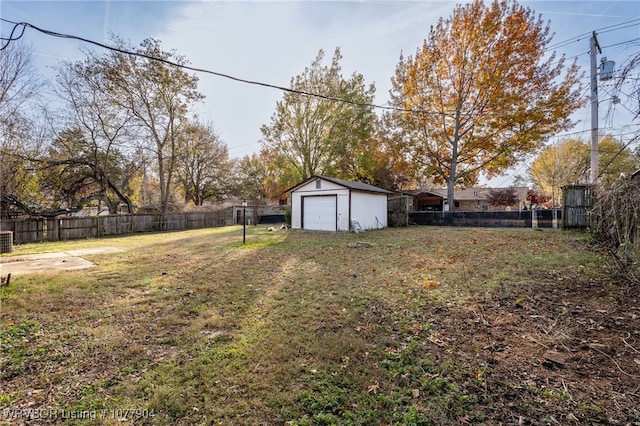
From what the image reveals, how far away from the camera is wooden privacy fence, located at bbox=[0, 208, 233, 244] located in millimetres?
11734

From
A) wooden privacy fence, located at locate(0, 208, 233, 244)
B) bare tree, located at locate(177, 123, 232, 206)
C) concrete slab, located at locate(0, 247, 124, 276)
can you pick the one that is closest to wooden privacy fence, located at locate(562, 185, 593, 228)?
concrete slab, located at locate(0, 247, 124, 276)

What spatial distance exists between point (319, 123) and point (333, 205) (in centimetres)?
1010

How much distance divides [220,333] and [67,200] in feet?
63.6

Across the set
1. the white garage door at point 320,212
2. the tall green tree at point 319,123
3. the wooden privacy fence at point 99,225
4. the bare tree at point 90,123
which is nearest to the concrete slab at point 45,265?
the wooden privacy fence at point 99,225

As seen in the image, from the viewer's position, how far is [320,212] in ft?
46.2

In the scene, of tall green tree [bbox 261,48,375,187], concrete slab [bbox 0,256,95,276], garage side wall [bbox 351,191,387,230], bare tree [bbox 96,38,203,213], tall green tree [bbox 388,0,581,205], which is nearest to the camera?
concrete slab [bbox 0,256,95,276]

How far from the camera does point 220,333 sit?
3166mm

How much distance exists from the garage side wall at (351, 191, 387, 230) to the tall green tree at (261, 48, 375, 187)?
7.32 meters

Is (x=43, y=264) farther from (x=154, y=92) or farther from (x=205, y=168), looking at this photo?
(x=205, y=168)

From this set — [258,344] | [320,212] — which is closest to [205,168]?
[320,212]

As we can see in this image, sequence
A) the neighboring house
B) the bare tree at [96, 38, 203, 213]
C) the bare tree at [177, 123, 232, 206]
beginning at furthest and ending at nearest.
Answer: the neighboring house < the bare tree at [177, 123, 232, 206] < the bare tree at [96, 38, 203, 213]

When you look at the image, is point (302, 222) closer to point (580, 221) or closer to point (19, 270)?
point (19, 270)

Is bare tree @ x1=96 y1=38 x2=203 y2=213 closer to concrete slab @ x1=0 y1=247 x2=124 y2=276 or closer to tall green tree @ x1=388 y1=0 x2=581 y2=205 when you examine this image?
concrete slab @ x1=0 y1=247 x2=124 y2=276

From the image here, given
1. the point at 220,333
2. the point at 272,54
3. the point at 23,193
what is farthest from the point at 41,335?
the point at 23,193
